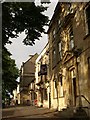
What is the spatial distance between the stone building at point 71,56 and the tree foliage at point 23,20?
14.2ft

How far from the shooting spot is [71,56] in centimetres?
2114

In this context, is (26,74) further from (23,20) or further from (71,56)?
(23,20)

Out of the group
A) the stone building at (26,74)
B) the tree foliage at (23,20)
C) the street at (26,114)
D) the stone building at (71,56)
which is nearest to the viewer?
the tree foliage at (23,20)

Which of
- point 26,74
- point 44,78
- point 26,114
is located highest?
point 26,74

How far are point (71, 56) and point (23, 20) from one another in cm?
773

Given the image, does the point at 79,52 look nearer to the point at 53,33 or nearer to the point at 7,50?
the point at 7,50

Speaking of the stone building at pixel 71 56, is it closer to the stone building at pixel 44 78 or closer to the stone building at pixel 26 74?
the stone building at pixel 44 78

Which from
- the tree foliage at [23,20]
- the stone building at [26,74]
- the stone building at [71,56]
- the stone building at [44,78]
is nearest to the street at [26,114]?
the stone building at [71,56]

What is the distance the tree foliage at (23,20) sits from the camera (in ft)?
45.1

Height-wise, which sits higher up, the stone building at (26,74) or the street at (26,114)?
the stone building at (26,74)

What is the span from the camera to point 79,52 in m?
19.5

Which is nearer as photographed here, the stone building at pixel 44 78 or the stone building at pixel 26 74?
the stone building at pixel 44 78

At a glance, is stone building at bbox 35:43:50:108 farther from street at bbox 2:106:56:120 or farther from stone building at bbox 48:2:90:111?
street at bbox 2:106:56:120

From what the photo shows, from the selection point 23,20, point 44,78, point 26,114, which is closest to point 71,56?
point 26,114
